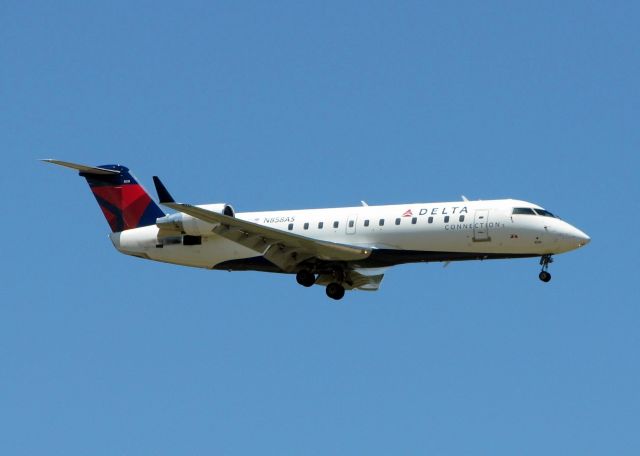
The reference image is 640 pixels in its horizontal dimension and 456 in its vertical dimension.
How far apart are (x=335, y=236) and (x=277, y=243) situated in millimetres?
1835

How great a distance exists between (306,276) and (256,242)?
1.92 m

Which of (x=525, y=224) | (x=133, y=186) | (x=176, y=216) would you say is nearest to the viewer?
(x=525, y=224)

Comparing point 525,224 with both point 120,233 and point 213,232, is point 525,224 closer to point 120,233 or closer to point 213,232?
point 213,232

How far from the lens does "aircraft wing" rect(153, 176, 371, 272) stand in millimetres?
39500

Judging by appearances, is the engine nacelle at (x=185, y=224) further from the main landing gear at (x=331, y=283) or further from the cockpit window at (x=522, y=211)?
the cockpit window at (x=522, y=211)

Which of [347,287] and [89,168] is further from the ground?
[89,168]

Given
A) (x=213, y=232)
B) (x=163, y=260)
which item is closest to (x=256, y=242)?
(x=213, y=232)

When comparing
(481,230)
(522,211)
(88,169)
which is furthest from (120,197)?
(522,211)

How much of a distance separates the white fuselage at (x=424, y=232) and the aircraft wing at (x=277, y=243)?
0.60 meters

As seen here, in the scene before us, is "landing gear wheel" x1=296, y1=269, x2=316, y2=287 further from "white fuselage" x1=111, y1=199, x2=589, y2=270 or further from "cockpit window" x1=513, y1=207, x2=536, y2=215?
"cockpit window" x1=513, y1=207, x2=536, y2=215

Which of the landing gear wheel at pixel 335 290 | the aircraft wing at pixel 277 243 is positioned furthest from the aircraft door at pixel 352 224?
the landing gear wheel at pixel 335 290

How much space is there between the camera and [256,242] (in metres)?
Result: 40.7

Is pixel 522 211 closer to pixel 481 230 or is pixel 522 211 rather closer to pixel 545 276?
pixel 481 230

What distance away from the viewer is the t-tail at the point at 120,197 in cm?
4431
